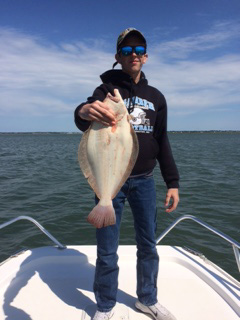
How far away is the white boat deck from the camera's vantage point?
3.25 m

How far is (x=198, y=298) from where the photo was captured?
11.6ft

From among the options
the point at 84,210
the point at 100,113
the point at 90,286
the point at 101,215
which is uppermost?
the point at 100,113

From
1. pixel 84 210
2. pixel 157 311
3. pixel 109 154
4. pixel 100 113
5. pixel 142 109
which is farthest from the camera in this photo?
pixel 84 210

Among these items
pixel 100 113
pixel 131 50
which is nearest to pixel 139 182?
pixel 100 113

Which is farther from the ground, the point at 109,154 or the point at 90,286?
the point at 109,154

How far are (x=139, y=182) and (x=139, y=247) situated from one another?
2.67 feet

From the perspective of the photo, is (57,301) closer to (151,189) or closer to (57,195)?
(151,189)

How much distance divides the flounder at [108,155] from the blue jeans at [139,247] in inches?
19.8

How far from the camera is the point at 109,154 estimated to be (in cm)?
223

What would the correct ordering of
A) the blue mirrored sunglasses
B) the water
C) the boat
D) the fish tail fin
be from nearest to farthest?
the fish tail fin < the blue mirrored sunglasses < the boat < the water

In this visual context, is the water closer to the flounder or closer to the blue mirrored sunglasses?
the flounder

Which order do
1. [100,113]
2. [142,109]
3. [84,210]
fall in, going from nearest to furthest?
[100,113] → [142,109] → [84,210]

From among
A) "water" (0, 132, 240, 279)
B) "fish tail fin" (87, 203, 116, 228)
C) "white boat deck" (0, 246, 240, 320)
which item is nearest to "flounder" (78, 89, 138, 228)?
"fish tail fin" (87, 203, 116, 228)

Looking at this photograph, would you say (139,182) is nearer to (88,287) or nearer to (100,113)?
(100,113)
